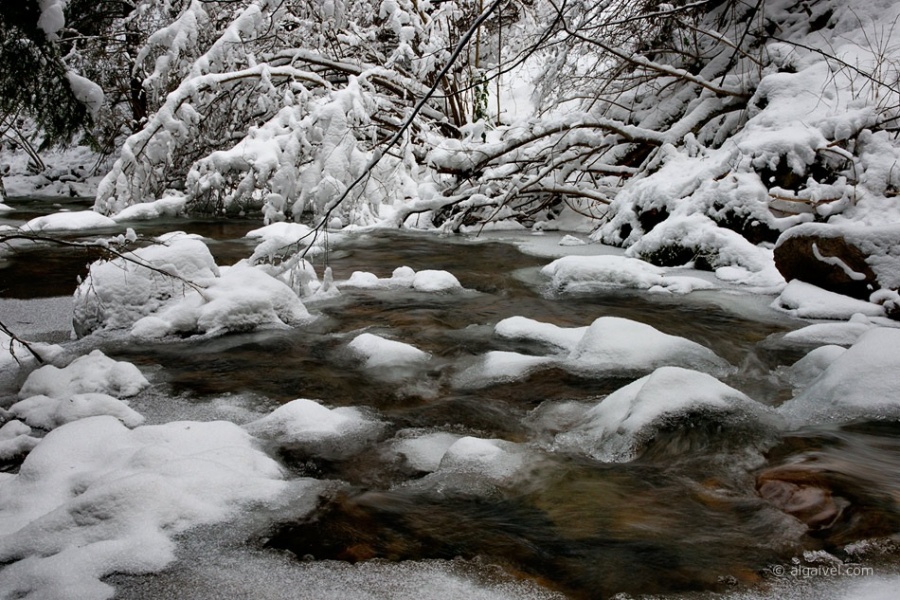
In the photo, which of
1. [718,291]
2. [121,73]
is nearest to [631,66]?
[718,291]

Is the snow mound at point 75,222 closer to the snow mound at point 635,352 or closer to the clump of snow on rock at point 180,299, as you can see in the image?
the clump of snow on rock at point 180,299

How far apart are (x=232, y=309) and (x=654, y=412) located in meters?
2.70

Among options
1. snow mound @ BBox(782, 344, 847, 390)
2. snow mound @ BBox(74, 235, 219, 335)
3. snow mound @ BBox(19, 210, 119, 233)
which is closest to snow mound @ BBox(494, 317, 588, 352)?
snow mound @ BBox(782, 344, 847, 390)

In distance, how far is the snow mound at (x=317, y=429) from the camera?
242cm

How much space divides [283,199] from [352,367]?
5.36m

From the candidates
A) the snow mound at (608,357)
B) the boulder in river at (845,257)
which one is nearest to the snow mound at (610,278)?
the boulder in river at (845,257)

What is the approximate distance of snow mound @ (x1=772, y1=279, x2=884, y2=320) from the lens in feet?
13.6

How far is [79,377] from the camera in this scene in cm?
289

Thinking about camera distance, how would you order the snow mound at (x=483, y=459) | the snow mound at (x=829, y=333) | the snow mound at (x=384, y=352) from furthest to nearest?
1. the snow mound at (x=829, y=333)
2. the snow mound at (x=384, y=352)
3. the snow mound at (x=483, y=459)

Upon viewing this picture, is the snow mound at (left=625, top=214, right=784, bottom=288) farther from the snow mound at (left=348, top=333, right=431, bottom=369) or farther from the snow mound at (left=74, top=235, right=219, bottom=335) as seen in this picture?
the snow mound at (left=74, top=235, right=219, bottom=335)

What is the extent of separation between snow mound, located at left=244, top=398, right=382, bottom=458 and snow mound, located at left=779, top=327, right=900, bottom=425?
1690 mm

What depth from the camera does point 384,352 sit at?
3.49 meters

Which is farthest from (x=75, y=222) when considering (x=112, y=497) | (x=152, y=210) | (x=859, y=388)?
(x=859, y=388)

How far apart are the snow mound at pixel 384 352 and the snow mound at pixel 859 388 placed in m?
1.76
